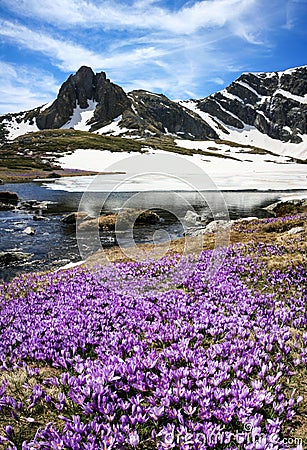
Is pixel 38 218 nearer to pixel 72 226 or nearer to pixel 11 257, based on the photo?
pixel 72 226

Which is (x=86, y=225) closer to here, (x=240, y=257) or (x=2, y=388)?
(x=240, y=257)

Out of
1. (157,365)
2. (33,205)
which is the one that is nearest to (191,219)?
(33,205)

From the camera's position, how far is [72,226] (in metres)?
27.6

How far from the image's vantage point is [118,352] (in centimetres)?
515

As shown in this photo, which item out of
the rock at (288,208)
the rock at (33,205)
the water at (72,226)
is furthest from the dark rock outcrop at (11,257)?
the rock at (288,208)

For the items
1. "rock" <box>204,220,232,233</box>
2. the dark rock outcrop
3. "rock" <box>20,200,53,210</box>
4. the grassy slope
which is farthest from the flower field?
the grassy slope

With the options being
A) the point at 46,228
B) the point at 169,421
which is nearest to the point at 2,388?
the point at 169,421

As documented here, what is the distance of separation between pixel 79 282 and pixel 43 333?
3.67 meters

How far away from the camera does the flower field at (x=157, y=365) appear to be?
11.7ft

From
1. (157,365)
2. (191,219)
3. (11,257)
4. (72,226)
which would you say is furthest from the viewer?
(191,219)

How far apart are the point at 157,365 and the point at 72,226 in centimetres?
2396

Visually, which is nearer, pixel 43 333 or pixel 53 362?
pixel 53 362

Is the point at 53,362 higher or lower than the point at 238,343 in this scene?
lower

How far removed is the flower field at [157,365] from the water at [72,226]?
957 cm
